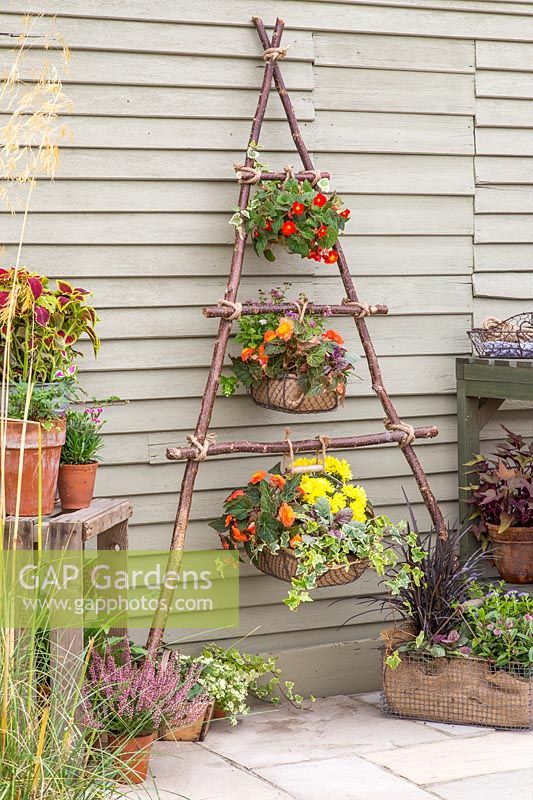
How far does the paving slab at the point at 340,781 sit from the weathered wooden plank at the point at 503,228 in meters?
1.98

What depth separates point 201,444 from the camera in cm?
335

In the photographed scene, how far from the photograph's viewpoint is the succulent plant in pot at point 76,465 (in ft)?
9.91

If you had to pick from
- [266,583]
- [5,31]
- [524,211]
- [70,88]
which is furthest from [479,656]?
[5,31]

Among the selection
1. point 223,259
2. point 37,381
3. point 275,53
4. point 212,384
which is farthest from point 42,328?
point 275,53

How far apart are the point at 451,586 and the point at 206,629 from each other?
84cm

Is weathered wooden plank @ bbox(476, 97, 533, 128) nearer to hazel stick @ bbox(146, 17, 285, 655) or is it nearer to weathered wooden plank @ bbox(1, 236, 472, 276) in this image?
weathered wooden plank @ bbox(1, 236, 472, 276)

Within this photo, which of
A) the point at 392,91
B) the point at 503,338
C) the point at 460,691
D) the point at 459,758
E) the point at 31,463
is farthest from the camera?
the point at 392,91

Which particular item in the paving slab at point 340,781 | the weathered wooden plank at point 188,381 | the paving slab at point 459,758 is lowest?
the paving slab at point 340,781

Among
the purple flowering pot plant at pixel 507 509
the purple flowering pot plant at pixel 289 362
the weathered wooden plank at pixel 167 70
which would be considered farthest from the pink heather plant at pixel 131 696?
the weathered wooden plank at pixel 167 70

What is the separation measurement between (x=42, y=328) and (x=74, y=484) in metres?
0.45

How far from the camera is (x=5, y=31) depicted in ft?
10.9

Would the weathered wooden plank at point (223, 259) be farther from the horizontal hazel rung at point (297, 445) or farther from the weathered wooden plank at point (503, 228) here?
the horizontal hazel rung at point (297, 445)

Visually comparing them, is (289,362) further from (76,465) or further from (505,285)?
(505,285)

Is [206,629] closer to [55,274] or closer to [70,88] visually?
[55,274]
